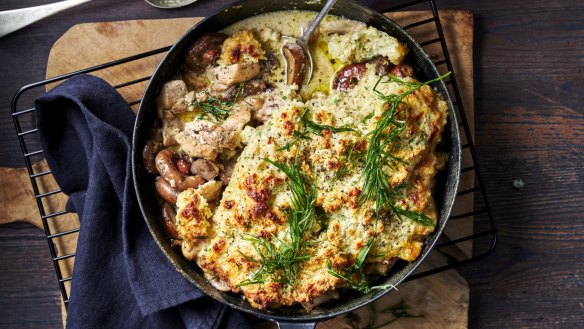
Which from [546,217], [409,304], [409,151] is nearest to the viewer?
[409,151]

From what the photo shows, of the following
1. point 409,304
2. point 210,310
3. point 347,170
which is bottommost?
point 409,304

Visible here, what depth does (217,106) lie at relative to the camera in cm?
354

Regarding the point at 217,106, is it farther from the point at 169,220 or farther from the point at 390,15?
the point at 390,15

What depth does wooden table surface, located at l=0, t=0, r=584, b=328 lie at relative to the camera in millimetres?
4113

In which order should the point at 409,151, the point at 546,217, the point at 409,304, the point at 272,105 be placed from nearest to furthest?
the point at 409,151, the point at 272,105, the point at 409,304, the point at 546,217

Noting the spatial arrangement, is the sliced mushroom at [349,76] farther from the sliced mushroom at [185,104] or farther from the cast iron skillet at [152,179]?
the sliced mushroom at [185,104]

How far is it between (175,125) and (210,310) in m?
1.17

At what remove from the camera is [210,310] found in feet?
11.8

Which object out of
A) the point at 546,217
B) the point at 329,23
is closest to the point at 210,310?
the point at 329,23

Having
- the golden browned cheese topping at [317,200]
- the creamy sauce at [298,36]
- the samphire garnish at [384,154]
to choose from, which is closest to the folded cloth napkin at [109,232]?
the golden browned cheese topping at [317,200]

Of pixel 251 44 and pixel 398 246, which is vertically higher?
pixel 251 44

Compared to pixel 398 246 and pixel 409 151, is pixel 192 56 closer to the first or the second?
pixel 409 151

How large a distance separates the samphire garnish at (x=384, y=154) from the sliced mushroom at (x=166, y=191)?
110 centimetres

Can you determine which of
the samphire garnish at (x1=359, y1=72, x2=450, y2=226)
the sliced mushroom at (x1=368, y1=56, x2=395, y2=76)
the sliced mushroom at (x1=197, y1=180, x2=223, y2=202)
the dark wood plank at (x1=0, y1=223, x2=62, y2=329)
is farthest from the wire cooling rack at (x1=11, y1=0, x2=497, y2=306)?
the sliced mushroom at (x1=197, y1=180, x2=223, y2=202)
